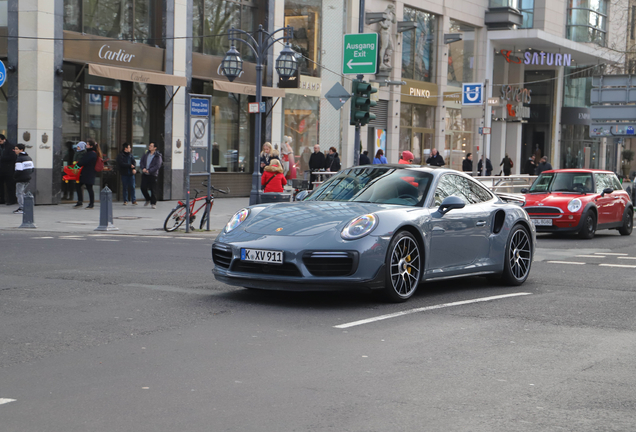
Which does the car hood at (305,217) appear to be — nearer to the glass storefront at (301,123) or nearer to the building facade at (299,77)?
the building facade at (299,77)

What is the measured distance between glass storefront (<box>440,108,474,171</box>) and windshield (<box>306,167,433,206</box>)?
108 feet

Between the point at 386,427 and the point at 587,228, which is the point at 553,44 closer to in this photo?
the point at 587,228

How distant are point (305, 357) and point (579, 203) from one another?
12.7 m

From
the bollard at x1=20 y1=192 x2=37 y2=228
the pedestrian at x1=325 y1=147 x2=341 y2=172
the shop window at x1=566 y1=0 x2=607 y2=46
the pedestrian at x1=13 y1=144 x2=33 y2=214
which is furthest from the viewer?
the shop window at x1=566 y1=0 x2=607 y2=46

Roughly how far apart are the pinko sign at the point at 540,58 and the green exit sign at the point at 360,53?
96.0 feet

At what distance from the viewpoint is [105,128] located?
2497 centimetres

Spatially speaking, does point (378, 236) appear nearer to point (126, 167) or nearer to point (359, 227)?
point (359, 227)

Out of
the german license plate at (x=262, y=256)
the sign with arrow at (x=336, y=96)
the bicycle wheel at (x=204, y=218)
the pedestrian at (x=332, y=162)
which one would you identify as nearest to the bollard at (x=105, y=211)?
the bicycle wheel at (x=204, y=218)

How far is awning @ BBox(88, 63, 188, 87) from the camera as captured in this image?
74.9 feet

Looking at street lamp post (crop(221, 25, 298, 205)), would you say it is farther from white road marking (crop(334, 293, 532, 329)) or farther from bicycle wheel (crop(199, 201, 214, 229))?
white road marking (crop(334, 293, 532, 329))

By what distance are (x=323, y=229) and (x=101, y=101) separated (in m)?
18.3

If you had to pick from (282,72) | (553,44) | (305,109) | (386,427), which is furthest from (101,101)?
(553,44)

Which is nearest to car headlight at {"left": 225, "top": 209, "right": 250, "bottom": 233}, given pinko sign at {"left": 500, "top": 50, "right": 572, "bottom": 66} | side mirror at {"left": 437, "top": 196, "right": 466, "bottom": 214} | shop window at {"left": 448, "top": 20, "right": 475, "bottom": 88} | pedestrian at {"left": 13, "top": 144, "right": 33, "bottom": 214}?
side mirror at {"left": 437, "top": 196, "right": 466, "bottom": 214}

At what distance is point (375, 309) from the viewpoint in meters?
7.84
